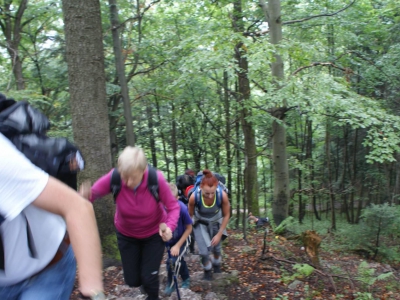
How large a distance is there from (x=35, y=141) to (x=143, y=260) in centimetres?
278

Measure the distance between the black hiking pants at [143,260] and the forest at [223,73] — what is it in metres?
1.83

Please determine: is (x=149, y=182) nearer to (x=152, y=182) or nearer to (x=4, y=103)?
(x=152, y=182)

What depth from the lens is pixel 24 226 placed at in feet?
4.82

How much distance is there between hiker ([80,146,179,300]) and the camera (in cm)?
339

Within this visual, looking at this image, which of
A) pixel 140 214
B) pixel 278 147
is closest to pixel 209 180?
pixel 140 214

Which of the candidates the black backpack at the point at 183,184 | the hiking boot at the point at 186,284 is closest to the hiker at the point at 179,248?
the hiking boot at the point at 186,284

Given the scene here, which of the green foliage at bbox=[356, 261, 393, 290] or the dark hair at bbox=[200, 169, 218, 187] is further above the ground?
the dark hair at bbox=[200, 169, 218, 187]

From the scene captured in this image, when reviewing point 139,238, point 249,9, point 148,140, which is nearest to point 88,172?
point 139,238

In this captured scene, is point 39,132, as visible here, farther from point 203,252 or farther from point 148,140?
point 148,140

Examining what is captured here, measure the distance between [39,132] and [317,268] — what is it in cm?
551

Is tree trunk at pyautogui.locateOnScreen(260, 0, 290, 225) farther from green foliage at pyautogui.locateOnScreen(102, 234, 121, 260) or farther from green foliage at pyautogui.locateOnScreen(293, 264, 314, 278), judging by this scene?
green foliage at pyautogui.locateOnScreen(102, 234, 121, 260)

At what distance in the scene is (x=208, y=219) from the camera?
5246 mm

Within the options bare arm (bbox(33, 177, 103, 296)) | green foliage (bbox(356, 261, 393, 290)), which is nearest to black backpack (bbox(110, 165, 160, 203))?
bare arm (bbox(33, 177, 103, 296))

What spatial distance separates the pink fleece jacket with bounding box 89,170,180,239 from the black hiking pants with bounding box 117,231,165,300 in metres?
0.11
